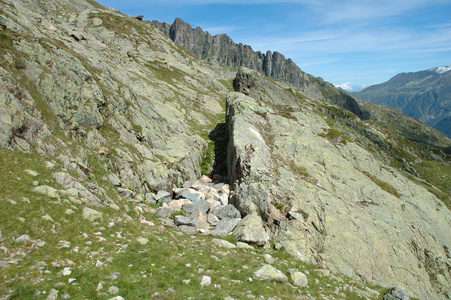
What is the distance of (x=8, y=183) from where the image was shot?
13.4 m

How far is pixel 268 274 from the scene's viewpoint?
13938 mm

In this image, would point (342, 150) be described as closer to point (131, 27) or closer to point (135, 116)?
point (135, 116)

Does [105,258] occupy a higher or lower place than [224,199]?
higher

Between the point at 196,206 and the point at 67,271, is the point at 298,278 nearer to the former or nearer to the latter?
the point at 196,206

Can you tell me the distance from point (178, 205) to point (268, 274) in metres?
11.9

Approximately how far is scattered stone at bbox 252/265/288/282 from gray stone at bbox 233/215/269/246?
172 inches

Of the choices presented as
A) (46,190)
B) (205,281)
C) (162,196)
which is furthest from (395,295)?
(46,190)

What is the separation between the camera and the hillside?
11.8 m

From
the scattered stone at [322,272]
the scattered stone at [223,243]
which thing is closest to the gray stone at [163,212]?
the scattered stone at [223,243]

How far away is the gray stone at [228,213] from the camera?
22109 millimetres

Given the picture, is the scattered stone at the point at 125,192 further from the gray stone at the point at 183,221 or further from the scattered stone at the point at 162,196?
the gray stone at the point at 183,221

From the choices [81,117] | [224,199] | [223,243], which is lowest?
[223,243]

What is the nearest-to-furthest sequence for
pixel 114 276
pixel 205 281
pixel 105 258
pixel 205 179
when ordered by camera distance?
pixel 114 276
pixel 205 281
pixel 105 258
pixel 205 179

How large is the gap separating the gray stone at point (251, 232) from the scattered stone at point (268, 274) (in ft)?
14.3
